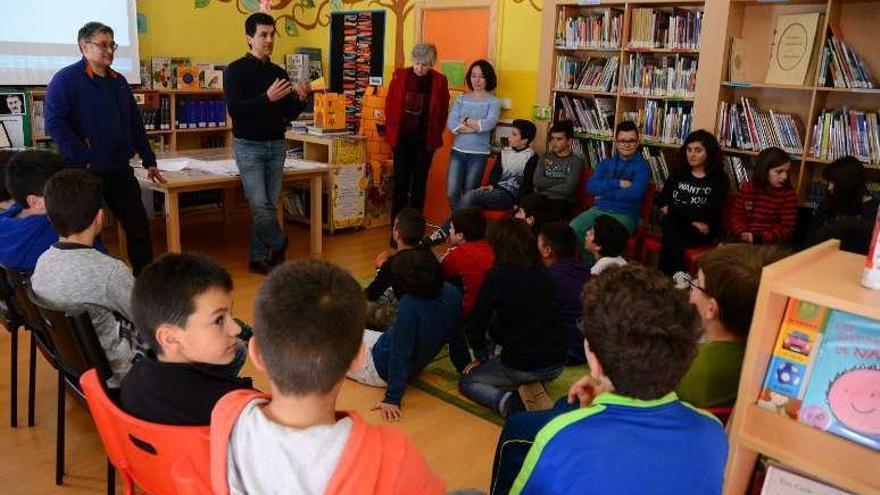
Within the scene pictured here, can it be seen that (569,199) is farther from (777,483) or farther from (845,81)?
(777,483)

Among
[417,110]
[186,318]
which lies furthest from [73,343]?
[417,110]

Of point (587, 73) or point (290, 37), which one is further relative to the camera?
point (290, 37)

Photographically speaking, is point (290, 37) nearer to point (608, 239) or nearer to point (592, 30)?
point (592, 30)

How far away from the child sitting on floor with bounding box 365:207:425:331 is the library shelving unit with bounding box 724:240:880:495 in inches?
81.3

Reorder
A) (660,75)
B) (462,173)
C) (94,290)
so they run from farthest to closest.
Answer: (462,173) → (660,75) → (94,290)

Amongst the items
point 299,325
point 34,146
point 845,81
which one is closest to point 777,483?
point 299,325

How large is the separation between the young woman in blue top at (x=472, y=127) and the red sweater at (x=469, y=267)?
1864mm

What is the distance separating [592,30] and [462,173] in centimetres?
141

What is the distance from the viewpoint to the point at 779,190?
154 inches

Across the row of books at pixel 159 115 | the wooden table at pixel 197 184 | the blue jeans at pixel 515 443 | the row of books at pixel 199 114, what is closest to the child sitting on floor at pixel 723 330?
the blue jeans at pixel 515 443

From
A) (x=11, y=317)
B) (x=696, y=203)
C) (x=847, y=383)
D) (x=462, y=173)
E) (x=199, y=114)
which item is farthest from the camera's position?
(x=199, y=114)

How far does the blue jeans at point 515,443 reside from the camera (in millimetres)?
1645

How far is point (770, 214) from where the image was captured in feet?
12.9

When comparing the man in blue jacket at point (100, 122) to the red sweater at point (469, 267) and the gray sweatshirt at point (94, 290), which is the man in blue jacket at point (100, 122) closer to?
the gray sweatshirt at point (94, 290)
